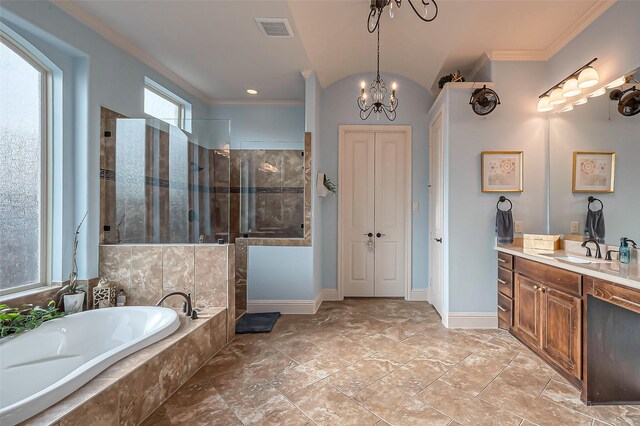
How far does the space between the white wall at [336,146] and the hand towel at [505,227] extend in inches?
42.6

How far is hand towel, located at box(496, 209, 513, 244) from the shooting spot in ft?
9.12

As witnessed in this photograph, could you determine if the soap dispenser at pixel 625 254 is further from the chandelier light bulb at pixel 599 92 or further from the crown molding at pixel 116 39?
the crown molding at pixel 116 39

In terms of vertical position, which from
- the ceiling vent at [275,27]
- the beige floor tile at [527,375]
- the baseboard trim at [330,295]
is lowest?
the beige floor tile at [527,375]

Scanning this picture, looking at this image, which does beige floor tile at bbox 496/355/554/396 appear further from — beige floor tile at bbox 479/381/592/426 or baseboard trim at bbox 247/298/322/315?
baseboard trim at bbox 247/298/322/315

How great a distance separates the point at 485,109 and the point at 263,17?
241 centimetres

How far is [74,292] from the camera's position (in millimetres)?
2277

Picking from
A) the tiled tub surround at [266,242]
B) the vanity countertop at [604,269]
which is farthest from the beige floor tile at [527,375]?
the tiled tub surround at [266,242]

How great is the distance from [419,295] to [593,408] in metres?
2.13

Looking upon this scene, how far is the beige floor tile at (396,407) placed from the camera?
1.59 m

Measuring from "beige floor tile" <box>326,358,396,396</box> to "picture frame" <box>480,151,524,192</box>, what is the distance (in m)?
2.11

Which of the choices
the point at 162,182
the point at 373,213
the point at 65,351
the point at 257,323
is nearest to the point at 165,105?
the point at 162,182

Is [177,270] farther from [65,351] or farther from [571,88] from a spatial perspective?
[571,88]

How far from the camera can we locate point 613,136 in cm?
212

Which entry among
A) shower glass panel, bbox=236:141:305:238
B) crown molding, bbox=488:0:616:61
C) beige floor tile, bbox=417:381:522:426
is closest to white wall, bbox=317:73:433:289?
shower glass panel, bbox=236:141:305:238
